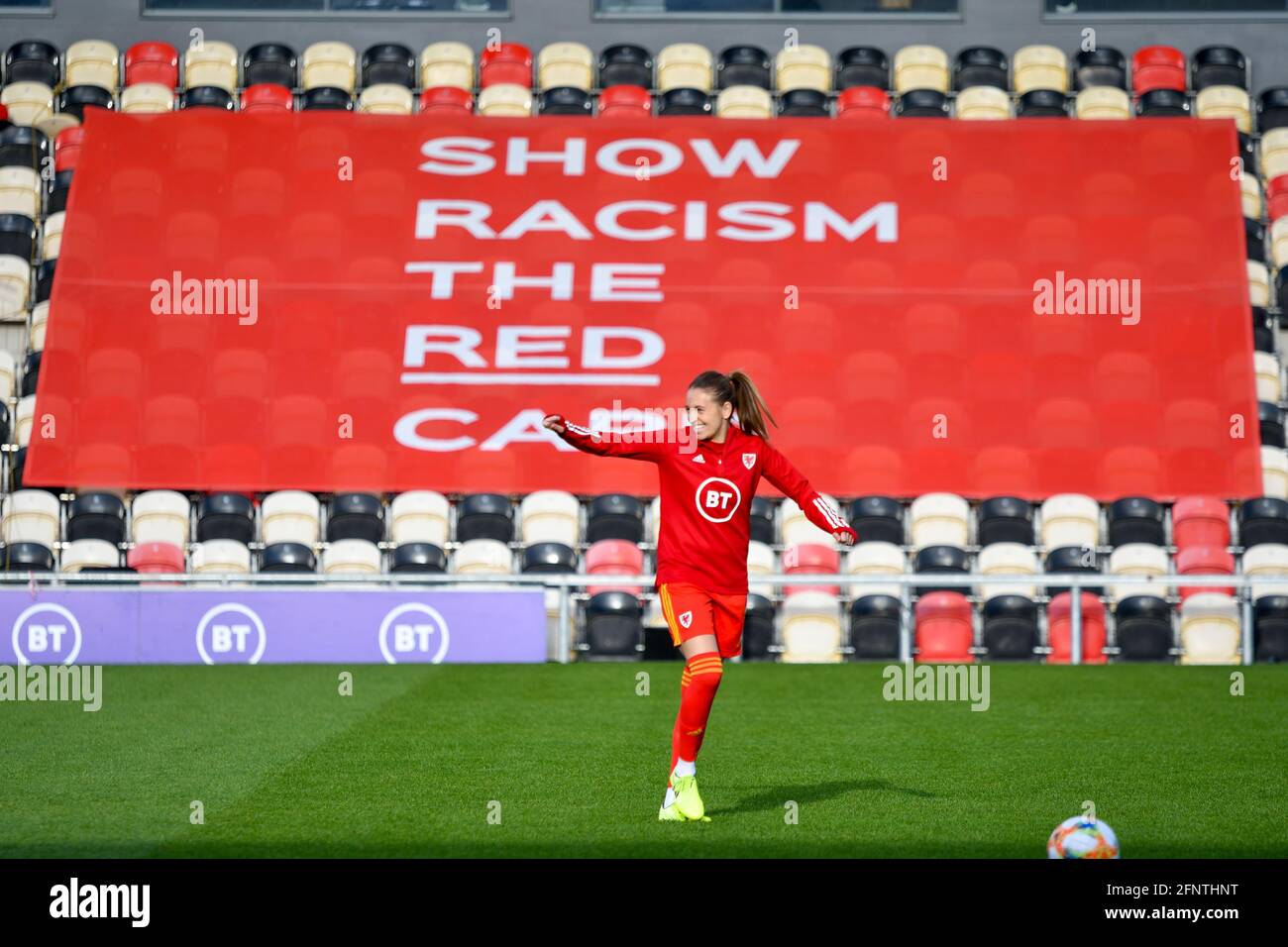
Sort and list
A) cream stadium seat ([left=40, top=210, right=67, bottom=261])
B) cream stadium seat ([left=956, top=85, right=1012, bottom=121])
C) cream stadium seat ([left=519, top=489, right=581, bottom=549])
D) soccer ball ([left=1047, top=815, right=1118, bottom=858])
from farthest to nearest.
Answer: cream stadium seat ([left=956, top=85, right=1012, bottom=121]) → cream stadium seat ([left=40, top=210, right=67, bottom=261]) → cream stadium seat ([left=519, top=489, right=581, bottom=549]) → soccer ball ([left=1047, top=815, right=1118, bottom=858])

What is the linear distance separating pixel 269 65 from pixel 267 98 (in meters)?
0.71

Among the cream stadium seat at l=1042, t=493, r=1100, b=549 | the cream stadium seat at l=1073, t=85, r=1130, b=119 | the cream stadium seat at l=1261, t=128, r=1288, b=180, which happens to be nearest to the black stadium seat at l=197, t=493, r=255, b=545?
the cream stadium seat at l=1042, t=493, r=1100, b=549

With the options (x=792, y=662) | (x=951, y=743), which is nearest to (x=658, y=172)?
(x=792, y=662)

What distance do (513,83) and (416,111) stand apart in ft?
4.04

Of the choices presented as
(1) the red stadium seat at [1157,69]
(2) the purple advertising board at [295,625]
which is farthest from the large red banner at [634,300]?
(2) the purple advertising board at [295,625]

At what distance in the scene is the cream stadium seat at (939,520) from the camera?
1648 cm

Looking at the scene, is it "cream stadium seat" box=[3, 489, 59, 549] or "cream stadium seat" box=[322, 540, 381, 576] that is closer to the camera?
"cream stadium seat" box=[322, 540, 381, 576]

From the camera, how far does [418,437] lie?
1711cm

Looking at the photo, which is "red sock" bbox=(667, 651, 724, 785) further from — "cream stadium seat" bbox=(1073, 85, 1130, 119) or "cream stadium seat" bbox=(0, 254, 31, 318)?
"cream stadium seat" bbox=(1073, 85, 1130, 119)

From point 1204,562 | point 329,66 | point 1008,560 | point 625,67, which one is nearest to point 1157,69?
point 625,67

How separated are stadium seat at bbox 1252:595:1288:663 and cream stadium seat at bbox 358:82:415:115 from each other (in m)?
11.2

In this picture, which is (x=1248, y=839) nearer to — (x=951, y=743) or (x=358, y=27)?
(x=951, y=743)

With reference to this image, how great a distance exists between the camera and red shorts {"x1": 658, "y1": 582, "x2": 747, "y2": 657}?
20.8ft

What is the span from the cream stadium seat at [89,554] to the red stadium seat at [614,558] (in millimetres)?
4650
